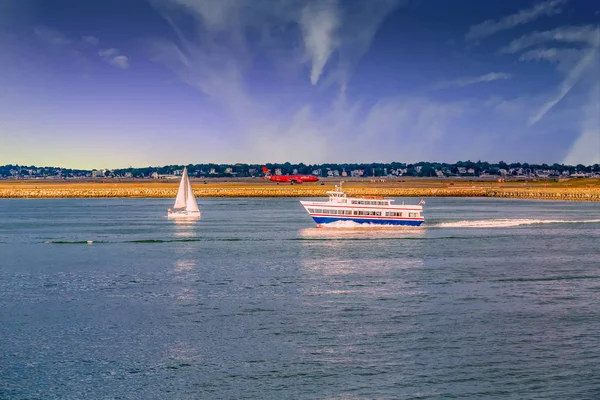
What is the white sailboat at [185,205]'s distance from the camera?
125 meters

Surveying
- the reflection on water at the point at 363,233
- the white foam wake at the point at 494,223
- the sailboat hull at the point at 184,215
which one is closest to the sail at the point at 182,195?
the sailboat hull at the point at 184,215

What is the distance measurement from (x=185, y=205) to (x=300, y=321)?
93.5 meters

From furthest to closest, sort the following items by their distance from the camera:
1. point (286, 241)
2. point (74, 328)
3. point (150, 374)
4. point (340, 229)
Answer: point (340, 229) < point (286, 241) < point (74, 328) < point (150, 374)

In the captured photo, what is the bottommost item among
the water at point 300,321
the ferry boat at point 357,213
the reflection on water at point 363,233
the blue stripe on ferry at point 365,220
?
the water at point 300,321

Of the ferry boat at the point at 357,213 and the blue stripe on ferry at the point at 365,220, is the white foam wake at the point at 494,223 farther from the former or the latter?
the ferry boat at the point at 357,213

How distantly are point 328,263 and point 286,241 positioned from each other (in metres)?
19.9

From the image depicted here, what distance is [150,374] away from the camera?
104 feet

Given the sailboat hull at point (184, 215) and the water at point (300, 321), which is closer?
the water at point (300, 321)

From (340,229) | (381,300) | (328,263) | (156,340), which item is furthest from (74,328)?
(340,229)

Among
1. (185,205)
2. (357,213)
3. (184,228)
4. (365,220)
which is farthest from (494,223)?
(185,205)

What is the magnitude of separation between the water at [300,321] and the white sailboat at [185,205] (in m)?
45.0

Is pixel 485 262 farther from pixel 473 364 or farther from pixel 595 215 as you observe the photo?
pixel 595 215

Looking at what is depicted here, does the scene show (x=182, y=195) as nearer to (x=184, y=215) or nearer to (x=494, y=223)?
(x=184, y=215)

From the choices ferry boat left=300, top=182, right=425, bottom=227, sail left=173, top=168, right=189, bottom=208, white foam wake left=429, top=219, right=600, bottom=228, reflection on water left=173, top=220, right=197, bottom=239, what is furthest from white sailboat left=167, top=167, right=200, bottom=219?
white foam wake left=429, top=219, right=600, bottom=228
